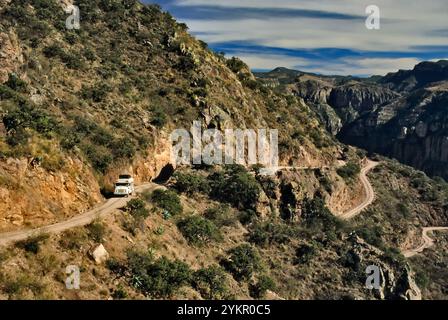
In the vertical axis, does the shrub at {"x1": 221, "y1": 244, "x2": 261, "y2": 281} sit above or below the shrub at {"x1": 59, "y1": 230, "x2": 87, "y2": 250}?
below

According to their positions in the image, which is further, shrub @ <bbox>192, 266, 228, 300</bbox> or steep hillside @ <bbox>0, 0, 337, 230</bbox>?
shrub @ <bbox>192, 266, 228, 300</bbox>

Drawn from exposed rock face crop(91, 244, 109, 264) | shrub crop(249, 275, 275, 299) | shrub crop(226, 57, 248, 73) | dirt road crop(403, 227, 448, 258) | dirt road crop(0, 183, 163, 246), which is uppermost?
shrub crop(226, 57, 248, 73)

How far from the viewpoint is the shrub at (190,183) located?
48619mm

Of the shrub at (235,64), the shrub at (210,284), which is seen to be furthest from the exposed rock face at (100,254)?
the shrub at (235,64)

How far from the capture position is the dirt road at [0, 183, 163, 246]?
82.1 ft

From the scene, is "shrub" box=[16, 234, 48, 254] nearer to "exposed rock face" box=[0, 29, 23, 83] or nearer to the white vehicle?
the white vehicle

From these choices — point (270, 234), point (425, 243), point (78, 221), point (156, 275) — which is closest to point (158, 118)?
point (270, 234)

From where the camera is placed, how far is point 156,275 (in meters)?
27.7

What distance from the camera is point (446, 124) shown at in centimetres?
18562

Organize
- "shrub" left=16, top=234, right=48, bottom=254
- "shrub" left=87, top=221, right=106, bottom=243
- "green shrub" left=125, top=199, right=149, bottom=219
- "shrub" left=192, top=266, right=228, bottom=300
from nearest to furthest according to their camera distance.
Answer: "shrub" left=16, top=234, right=48, bottom=254 < "shrub" left=87, top=221, right=106, bottom=243 < "shrub" left=192, top=266, right=228, bottom=300 < "green shrub" left=125, top=199, right=149, bottom=219

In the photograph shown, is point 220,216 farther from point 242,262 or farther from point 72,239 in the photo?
point 72,239

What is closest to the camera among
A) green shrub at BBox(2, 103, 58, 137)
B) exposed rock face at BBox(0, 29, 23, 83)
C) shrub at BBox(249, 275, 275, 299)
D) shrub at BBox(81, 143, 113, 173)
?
green shrub at BBox(2, 103, 58, 137)

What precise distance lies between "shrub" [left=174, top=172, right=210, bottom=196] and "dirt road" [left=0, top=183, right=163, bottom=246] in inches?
490

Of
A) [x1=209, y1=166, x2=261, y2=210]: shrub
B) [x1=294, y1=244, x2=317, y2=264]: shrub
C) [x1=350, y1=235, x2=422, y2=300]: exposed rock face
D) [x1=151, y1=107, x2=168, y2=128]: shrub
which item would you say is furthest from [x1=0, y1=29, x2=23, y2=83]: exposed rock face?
[x1=350, y1=235, x2=422, y2=300]: exposed rock face
